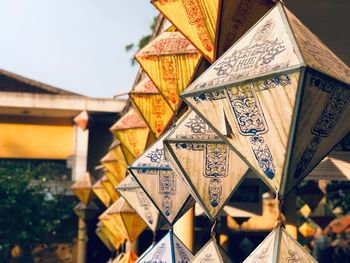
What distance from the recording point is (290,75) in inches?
154

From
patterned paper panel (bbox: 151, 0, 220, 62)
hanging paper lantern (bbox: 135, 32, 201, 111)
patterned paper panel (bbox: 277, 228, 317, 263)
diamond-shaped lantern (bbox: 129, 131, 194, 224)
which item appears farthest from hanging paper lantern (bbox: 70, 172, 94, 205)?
patterned paper panel (bbox: 277, 228, 317, 263)

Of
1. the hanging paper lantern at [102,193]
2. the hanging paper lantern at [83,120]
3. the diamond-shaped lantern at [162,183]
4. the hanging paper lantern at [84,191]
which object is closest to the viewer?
the diamond-shaped lantern at [162,183]

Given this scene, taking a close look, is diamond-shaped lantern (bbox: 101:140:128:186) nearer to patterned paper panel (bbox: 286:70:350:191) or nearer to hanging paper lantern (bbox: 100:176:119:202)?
hanging paper lantern (bbox: 100:176:119:202)

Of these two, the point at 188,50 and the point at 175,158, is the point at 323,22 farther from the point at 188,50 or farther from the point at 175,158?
the point at 175,158

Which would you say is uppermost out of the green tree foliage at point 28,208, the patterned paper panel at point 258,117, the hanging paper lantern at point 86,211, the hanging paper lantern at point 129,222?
the patterned paper panel at point 258,117

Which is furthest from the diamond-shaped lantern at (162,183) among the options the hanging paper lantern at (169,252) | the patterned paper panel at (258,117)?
the patterned paper panel at (258,117)

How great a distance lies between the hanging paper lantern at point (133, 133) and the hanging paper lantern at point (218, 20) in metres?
5.23

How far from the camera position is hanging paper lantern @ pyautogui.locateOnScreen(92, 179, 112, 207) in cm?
1700

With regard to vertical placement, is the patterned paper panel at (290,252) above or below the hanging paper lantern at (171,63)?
below

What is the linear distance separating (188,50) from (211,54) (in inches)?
58.0

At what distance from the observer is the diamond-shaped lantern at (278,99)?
3.97 metres

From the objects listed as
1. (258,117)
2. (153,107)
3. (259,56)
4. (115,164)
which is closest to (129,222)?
(153,107)

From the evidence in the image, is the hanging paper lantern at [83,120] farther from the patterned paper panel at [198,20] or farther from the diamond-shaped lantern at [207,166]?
the diamond-shaped lantern at [207,166]

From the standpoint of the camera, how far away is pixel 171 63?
7.63 meters
